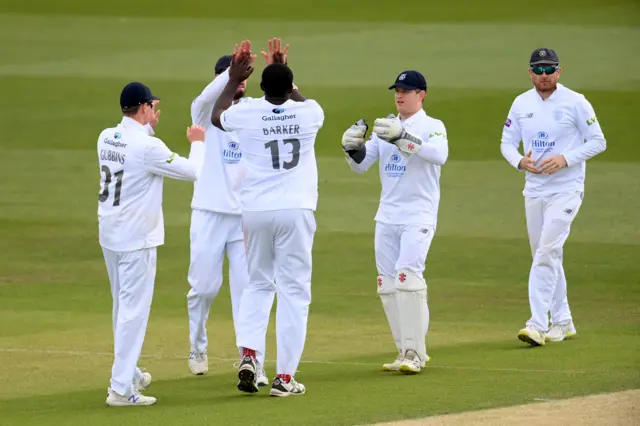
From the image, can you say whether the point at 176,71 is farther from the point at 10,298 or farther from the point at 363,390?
the point at 363,390

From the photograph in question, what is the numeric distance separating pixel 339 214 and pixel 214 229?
697 cm

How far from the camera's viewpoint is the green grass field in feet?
29.6

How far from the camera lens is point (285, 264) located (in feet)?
28.3

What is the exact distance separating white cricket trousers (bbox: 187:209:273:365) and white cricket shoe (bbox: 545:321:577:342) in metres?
2.59

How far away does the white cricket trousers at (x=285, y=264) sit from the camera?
859 cm

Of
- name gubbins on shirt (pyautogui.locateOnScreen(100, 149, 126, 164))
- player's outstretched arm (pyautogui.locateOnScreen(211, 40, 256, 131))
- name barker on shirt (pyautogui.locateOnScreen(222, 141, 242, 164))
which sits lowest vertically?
name gubbins on shirt (pyautogui.locateOnScreen(100, 149, 126, 164))

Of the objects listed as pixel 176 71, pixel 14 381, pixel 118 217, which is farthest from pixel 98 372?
pixel 176 71

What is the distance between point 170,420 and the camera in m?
7.98

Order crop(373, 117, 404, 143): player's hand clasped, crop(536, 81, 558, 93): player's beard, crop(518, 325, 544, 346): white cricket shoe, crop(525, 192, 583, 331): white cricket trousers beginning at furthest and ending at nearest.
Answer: crop(536, 81, 558, 93): player's beard → crop(525, 192, 583, 331): white cricket trousers → crop(518, 325, 544, 346): white cricket shoe → crop(373, 117, 404, 143): player's hand clasped

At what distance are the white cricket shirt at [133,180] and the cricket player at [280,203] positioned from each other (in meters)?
0.39

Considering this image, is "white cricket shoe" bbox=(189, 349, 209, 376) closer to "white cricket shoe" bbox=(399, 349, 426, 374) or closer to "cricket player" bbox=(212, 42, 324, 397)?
"cricket player" bbox=(212, 42, 324, 397)

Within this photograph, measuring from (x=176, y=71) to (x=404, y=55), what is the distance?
4.19 m

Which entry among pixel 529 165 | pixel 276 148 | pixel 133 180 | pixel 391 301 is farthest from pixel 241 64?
pixel 529 165

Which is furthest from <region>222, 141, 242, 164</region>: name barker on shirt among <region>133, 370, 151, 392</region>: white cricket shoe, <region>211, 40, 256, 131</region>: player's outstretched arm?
<region>133, 370, 151, 392</region>: white cricket shoe
